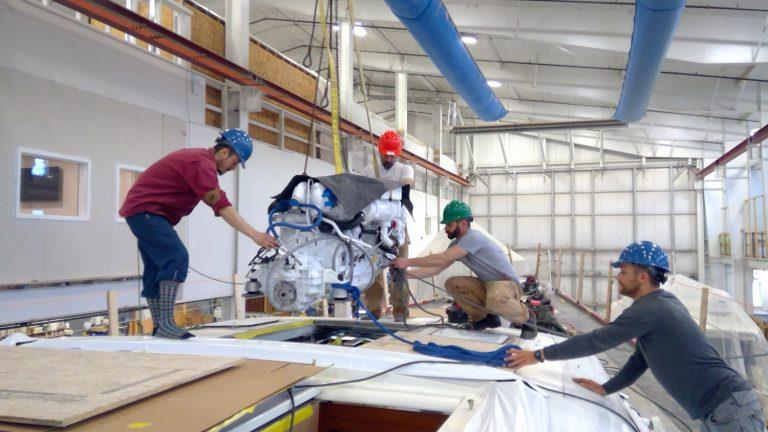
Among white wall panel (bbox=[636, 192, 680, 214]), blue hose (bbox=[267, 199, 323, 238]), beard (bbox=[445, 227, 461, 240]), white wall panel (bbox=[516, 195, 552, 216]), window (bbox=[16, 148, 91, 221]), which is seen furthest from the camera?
white wall panel (bbox=[516, 195, 552, 216])

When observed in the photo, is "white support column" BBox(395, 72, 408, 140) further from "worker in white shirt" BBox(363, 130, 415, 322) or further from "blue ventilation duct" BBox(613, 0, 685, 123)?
"worker in white shirt" BBox(363, 130, 415, 322)

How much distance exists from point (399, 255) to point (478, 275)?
829mm

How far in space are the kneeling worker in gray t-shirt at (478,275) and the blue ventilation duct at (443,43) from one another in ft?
6.41

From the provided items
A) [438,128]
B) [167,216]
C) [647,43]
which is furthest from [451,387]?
[438,128]

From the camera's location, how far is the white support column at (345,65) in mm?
9445

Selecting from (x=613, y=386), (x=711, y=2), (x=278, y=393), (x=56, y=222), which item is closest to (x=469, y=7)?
(x=711, y=2)

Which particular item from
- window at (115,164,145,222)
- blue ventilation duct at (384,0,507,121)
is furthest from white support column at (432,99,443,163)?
window at (115,164,145,222)

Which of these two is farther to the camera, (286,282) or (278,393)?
(286,282)

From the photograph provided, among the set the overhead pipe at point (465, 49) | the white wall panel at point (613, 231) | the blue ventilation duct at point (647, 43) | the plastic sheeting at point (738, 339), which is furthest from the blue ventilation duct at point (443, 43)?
the white wall panel at point (613, 231)

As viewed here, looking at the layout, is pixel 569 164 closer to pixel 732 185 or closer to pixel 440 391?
pixel 732 185

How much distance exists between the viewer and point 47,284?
4.91 meters

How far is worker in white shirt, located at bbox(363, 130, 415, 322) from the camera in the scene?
450cm

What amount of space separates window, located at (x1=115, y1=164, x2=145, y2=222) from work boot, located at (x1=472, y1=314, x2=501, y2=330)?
3978mm

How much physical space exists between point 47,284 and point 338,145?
3120mm
